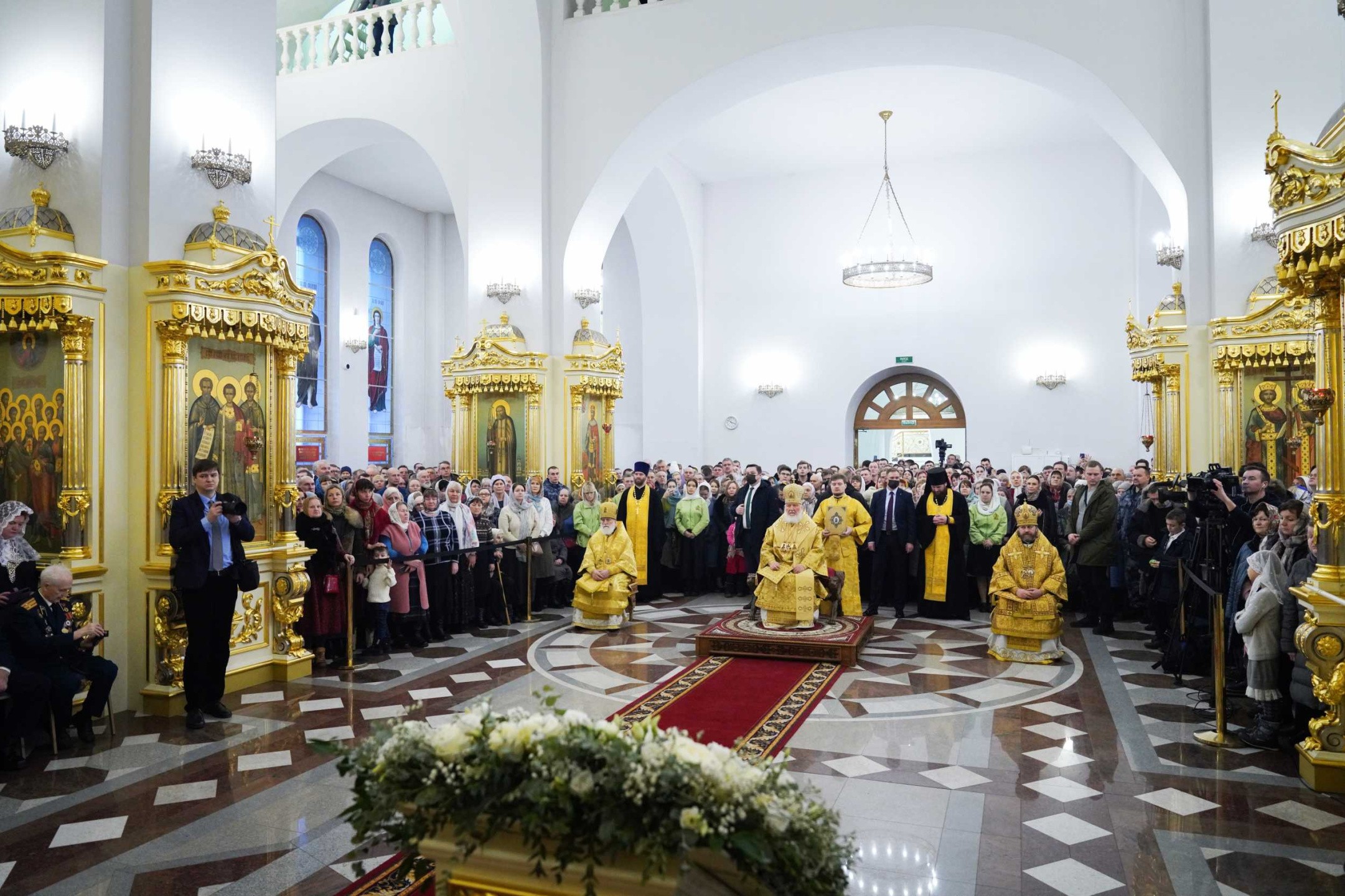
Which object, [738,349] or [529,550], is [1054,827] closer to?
[529,550]

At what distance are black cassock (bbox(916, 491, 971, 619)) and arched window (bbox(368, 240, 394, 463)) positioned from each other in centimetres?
1300

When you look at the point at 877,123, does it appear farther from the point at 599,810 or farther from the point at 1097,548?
the point at 599,810

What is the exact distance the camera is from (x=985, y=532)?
36.1 feet

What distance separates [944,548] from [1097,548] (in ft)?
5.34

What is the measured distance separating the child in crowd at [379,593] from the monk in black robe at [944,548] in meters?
5.92

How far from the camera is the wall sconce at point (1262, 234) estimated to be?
992 cm

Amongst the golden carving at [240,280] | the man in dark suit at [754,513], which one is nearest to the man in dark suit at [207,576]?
the golden carving at [240,280]

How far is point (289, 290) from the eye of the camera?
779cm

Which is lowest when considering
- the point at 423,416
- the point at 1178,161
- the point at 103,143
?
the point at 423,416

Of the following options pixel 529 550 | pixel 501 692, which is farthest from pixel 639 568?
pixel 501 692

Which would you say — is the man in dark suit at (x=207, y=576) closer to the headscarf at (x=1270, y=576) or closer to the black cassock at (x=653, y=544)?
the black cassock at (x=653, y=544)

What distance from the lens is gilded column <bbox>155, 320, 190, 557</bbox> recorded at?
690 centimetres

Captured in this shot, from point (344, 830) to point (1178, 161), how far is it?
1105 centimetres

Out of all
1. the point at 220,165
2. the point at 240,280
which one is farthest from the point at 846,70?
the point at 240,280
